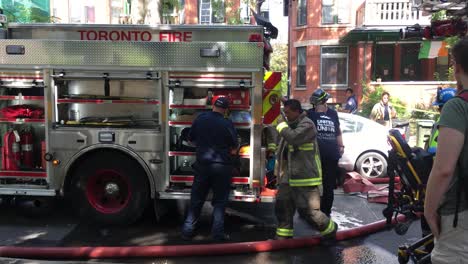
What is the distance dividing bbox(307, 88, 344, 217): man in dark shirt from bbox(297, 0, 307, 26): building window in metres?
18.5

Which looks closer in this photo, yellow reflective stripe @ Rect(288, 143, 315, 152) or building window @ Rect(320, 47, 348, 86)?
yellow reflective stripe @ Rect(288, 143, 315, 152)

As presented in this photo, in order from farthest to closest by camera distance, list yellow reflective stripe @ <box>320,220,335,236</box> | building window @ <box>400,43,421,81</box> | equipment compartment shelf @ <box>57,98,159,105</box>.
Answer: building window @ <box>400,43,421,81</box>, equipment compartment shelf @ <box>57,98,159,105</box>, yellow reflective stripe @ <box>320,220,335,236</box>

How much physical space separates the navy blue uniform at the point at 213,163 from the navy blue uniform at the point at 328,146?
122 centimetres

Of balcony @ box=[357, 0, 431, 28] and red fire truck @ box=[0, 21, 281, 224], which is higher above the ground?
balcony @ box=[357, 0, 431, 28]

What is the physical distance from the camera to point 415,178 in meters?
4.77

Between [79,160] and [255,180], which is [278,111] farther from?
[79,160]

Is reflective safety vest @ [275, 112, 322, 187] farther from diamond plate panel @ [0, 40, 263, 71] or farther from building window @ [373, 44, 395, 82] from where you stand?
building window @ [373, 44, 395, 82]

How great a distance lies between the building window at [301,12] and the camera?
2383cm

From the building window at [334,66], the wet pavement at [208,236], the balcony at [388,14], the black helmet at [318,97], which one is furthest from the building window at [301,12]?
the black helmet at [318,97]

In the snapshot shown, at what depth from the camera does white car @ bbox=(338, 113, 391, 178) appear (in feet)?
31.1

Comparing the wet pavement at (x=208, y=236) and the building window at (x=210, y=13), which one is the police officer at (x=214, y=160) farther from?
the building window at (x=210, y=13)

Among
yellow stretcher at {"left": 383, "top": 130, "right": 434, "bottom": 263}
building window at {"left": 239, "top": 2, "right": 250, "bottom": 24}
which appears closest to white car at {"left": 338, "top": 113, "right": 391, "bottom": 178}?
yellow stretcher at {"left": 383, "top": 130, "right": 434, "bottom": 263}

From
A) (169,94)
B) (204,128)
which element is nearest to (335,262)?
(204,128)

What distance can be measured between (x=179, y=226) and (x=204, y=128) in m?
1.55
